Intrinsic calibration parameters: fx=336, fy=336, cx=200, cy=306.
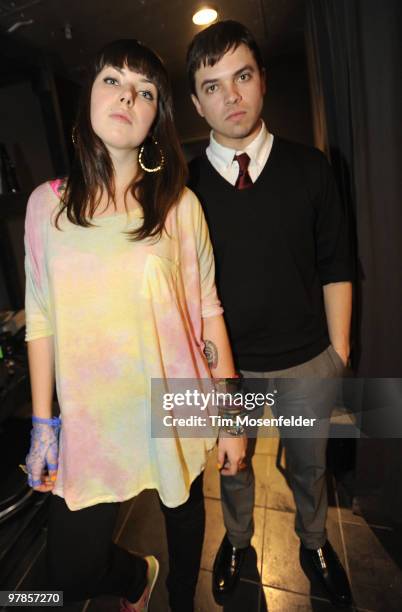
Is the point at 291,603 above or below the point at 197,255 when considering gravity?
below

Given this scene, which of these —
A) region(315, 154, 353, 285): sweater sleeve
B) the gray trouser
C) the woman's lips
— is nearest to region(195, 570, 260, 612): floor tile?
the gray trouser

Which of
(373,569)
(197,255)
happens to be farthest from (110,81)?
(373,569)

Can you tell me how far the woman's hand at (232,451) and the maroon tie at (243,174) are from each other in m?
0.82

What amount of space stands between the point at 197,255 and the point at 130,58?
20.8 inches

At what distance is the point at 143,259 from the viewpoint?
84 centimetres

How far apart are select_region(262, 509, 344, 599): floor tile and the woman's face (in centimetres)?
165

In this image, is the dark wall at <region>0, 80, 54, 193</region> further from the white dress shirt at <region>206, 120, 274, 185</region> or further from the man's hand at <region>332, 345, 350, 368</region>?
the man's hand at <region>332, 345, 350, 368</region>

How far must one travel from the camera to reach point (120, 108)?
84cm

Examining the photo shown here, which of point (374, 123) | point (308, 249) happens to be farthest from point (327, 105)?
point (308, 249)

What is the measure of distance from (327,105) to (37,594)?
2.36m

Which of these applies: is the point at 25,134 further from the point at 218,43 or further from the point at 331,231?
the point at 331,231

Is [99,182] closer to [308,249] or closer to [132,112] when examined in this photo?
[132,112]

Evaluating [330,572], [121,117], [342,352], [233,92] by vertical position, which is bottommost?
[330,572]

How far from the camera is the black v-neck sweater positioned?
1.11m
